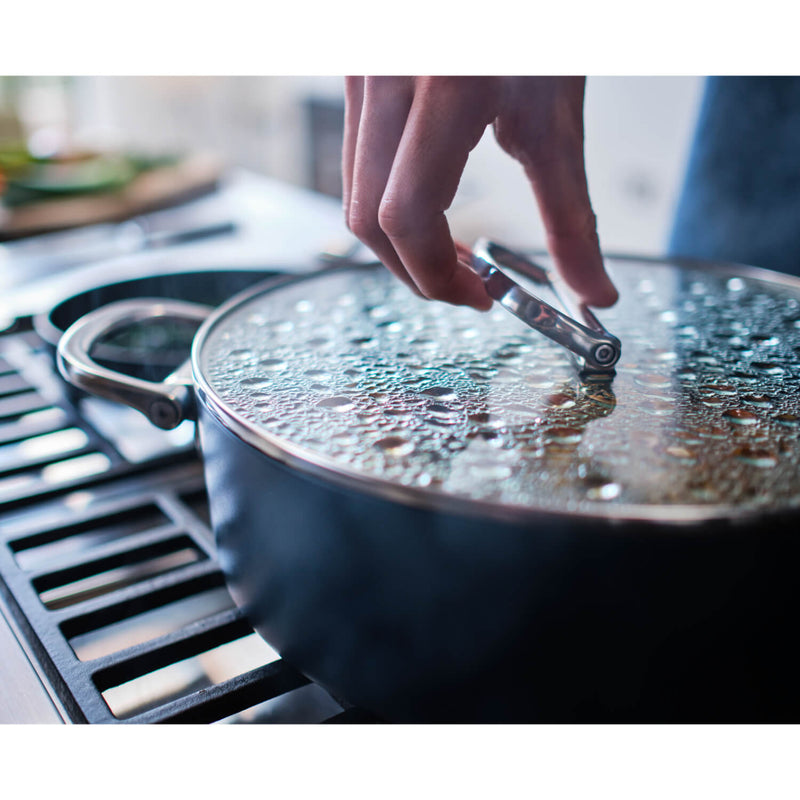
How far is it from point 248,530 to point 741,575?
0.24 meters

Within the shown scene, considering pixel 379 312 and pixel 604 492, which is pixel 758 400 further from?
pixel 379 312

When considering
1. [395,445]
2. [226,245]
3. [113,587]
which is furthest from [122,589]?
[226,245]

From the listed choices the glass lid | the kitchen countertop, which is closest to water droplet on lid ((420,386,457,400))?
the glass lid

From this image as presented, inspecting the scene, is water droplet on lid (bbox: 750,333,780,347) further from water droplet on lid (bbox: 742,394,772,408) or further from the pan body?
the pan body

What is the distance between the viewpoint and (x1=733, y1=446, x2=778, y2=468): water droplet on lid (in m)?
0.34

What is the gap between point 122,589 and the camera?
49 centimetres

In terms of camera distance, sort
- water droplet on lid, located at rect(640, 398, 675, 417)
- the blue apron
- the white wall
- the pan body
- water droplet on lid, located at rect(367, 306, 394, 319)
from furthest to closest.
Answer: the blue apron, the white wall, water droplet on lid, located at rect(367, 306, 394, 319), water droplet on lid, located at rect(640, 398, 675, 417), the pan body

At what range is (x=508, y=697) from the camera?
338mm

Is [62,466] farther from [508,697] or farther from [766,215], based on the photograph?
[766,215]

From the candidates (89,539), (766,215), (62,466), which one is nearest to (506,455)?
(89,539)

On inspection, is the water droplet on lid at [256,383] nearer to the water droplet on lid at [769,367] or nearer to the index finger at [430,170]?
the index finger at [430,170]

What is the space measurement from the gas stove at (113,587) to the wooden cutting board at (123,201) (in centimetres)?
62

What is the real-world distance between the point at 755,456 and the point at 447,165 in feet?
0.80

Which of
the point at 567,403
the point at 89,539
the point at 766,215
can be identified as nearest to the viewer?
the point at 567,403
